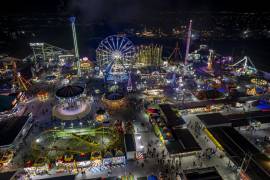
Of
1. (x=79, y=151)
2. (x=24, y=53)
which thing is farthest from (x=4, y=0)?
(x=79, y=151)

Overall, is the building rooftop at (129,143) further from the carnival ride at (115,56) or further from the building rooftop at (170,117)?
the carnival ride at (115,56)

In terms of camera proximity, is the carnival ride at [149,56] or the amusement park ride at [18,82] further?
the carnival ride at [149,56]

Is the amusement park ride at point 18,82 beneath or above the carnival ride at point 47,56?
beneath

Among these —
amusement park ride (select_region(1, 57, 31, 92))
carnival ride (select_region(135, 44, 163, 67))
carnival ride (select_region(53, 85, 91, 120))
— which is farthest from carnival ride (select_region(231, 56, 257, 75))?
amusement park ride (select_region(1, 57, 31, 92))

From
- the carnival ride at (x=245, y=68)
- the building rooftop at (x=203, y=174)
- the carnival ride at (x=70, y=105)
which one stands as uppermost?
the carnival ride at (x=245, y=68)

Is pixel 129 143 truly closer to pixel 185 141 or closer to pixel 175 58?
pixel 185 141

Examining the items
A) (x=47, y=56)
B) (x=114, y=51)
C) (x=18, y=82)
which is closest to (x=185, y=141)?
(x=114, y=51)

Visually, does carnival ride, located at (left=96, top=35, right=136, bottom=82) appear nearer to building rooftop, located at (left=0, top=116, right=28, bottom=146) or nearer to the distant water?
the distant water

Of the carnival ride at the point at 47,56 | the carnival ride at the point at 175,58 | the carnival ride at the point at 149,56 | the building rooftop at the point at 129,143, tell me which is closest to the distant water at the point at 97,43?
the carnival ride at the point at 175,58
